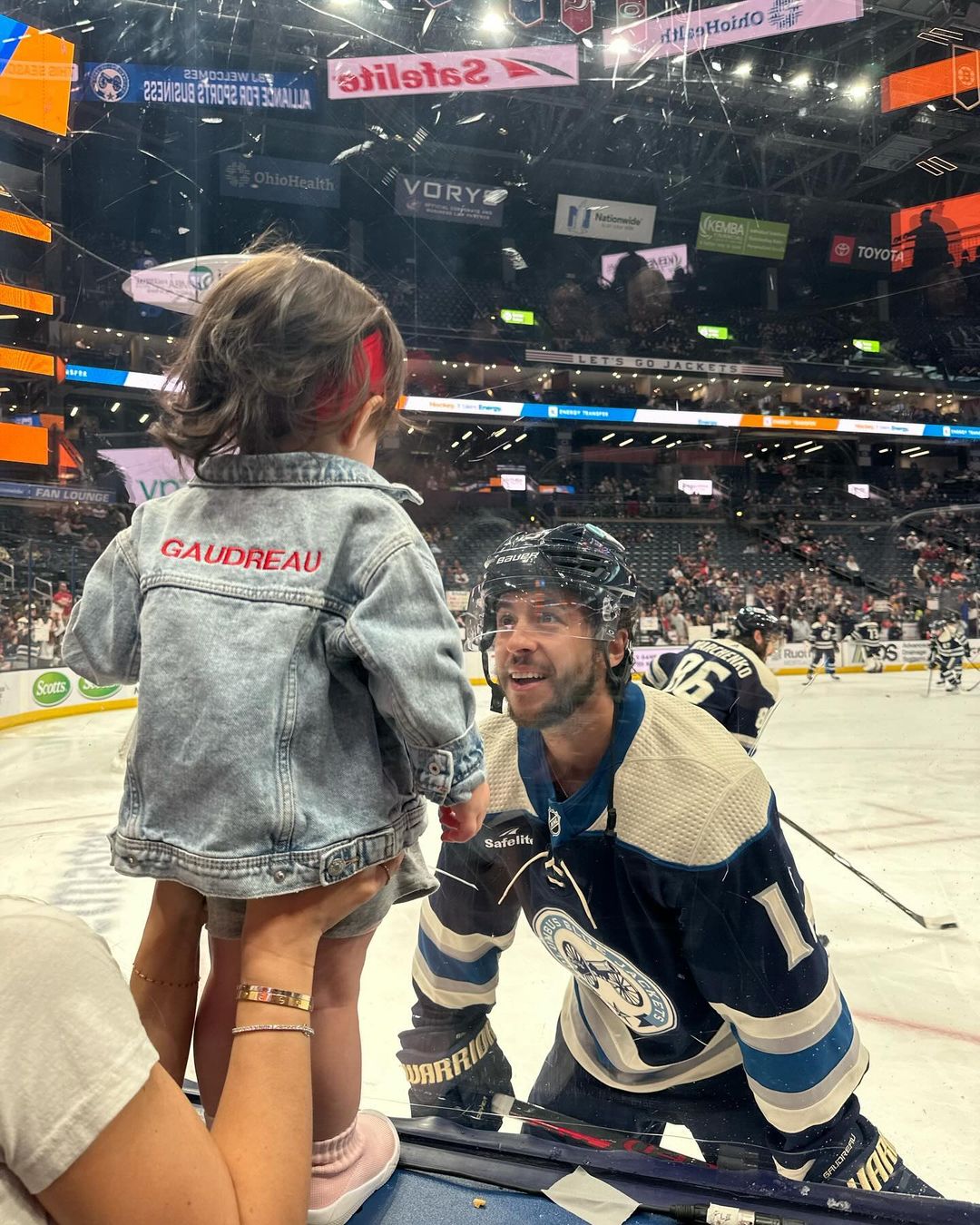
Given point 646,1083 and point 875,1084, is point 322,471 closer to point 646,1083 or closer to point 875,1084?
point 646,1083

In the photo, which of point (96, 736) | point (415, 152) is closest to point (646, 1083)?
point (96, 736)

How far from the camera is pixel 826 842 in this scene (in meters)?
1.31

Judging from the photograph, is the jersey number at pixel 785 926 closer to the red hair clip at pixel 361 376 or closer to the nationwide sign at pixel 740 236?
the red hair clip at pixel 361 376

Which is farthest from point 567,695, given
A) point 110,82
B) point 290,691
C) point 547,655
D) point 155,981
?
point 110,82

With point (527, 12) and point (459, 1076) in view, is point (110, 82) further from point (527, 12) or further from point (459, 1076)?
point (459, 1076)

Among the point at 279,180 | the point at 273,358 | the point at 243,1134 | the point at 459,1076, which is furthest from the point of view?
the point at 279,180

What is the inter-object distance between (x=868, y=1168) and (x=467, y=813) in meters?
0.67

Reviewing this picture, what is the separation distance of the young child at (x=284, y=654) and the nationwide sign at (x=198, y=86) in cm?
73

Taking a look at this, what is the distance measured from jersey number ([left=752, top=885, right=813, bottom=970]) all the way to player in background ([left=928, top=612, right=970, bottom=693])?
0.56 meters

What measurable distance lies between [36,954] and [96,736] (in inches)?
51.4

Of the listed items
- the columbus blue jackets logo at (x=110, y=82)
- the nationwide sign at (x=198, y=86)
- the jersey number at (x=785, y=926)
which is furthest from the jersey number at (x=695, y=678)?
the columbus blue jackets logo at (x=110, y=82)

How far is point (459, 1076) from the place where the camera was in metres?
1.11

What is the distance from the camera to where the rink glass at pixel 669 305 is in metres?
1.17

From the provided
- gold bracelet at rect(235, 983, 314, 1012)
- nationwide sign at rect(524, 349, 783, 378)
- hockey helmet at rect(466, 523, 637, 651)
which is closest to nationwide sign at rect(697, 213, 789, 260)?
nationwide sign at rect(524, 349, 783, 378)
